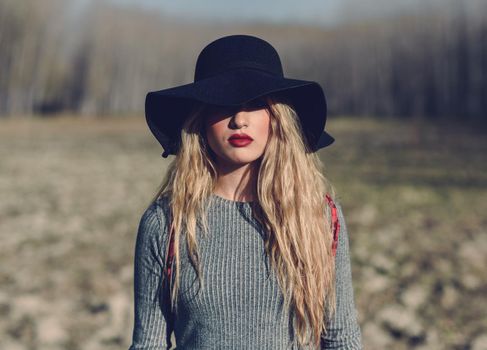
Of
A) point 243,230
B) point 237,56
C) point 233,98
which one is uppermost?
point 237,56

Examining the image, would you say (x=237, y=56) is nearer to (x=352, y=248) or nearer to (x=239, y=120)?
(x=239, y=120)

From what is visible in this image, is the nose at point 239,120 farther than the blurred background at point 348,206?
No

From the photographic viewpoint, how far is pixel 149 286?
6.30 feet

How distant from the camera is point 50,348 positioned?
4.64m

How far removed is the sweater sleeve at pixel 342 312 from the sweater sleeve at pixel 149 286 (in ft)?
2.00

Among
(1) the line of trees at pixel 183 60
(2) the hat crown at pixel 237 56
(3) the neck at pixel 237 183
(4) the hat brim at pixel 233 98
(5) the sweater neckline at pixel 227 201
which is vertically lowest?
(5) the sweater neckline at pixel 227 201

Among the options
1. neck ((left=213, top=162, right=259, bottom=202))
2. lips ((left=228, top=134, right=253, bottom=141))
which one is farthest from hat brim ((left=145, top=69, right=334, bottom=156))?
neck ((left=213, top=162, right=259, bottom=202))

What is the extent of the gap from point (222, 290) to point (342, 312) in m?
0.45

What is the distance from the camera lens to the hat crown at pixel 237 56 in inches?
74.5

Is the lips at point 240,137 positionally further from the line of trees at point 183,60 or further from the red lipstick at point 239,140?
the line of trees at point 183,60

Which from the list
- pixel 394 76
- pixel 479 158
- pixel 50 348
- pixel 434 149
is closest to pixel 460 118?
pixel 394 76

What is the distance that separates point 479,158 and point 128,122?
30.9 m

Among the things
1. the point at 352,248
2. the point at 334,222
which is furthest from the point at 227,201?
the point at 352,248

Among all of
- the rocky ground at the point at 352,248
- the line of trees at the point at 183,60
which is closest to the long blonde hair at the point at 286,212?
the rocky ground at the point at 352,248
